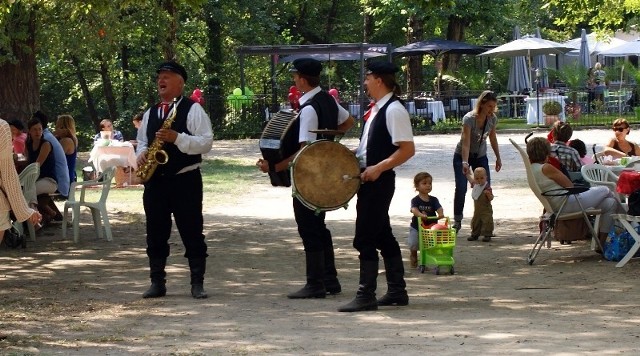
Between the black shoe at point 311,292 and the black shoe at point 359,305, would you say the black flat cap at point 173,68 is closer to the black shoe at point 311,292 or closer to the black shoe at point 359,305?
the black shoe at point 311,292

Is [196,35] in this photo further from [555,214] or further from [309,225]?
[309,225]

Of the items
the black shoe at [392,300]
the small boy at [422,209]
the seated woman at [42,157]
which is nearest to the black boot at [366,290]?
the black shoe at [392,300]

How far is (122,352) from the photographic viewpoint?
793 cm

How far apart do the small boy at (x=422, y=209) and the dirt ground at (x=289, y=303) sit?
14.4 inches

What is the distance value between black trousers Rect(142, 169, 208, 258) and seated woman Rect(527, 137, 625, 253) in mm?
3582

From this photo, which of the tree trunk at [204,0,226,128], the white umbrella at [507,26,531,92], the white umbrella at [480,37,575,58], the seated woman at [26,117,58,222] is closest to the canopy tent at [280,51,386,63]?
the tree trunk at [204,0,226,128]

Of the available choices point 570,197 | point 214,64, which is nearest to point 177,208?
point 570,197

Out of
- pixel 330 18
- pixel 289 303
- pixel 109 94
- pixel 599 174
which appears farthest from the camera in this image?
pixel 330 18

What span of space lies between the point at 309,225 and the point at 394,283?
83cm

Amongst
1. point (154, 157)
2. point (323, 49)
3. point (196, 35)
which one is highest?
point (196, 35)

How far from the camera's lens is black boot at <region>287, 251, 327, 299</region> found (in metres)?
10.1

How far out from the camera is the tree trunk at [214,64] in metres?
38.7

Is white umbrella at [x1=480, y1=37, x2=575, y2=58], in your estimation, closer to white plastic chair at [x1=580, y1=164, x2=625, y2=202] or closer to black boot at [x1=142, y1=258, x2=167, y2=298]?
white plastic chair at [x1=580, y1=164, x2=625, y2=202]

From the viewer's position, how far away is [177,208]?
1030cm
